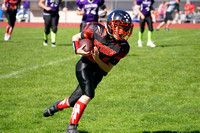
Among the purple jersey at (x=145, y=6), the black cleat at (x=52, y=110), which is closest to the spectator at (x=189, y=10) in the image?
the purple jersey at (x=145, y=6)

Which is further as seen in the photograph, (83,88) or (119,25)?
(83,88)

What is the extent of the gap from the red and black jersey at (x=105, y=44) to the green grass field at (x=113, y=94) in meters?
1.03

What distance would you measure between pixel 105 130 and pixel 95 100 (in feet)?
5.27

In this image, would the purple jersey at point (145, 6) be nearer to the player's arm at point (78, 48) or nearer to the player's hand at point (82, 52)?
the player's arm at point (78, 48)

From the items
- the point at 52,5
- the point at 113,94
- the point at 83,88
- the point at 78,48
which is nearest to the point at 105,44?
the point at 78,48

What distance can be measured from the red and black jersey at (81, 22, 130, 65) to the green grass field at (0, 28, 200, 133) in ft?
3.38

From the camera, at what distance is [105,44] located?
439cm

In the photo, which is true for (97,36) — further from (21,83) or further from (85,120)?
(21,83)

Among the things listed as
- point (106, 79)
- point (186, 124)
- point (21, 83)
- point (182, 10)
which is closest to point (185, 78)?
point (106, 79)

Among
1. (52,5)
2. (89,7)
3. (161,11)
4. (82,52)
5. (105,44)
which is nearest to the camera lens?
(82,52)

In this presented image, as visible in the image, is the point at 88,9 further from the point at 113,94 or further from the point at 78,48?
the point at 78,48

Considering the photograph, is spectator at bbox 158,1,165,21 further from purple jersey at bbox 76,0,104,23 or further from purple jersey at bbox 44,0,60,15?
purple jersey at bbox 76,0,104,23

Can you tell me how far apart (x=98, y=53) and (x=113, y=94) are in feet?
8.51

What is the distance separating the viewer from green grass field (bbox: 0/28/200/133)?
491cm
